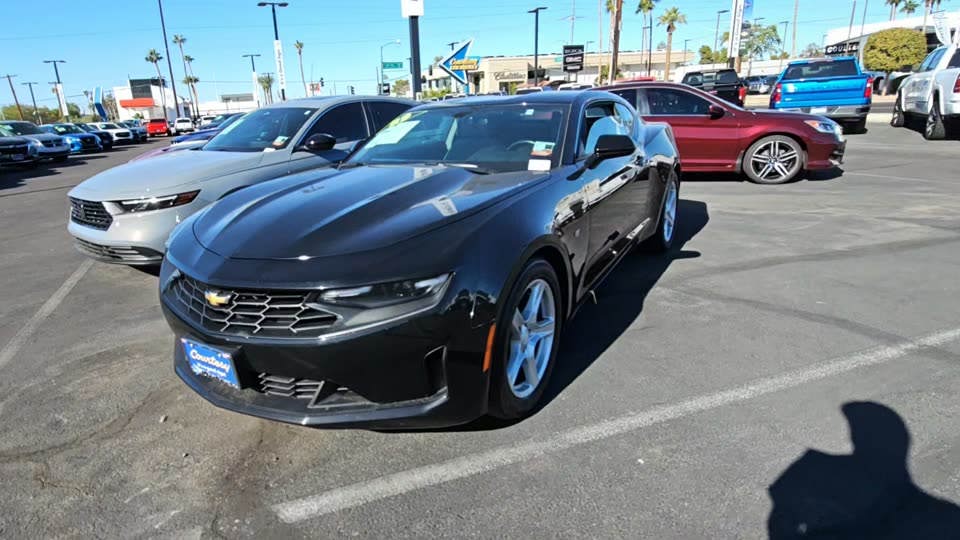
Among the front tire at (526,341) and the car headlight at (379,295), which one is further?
the front tire at (526,341)

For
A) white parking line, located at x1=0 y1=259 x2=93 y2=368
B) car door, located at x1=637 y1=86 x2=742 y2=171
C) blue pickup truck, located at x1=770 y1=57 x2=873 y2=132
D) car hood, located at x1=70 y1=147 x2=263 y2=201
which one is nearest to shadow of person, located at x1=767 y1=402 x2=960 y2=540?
white parking line, located at x1=0 y1=259 x2=93 y2=368

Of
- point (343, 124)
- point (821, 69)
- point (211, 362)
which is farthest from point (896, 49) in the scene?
point (211, 362)

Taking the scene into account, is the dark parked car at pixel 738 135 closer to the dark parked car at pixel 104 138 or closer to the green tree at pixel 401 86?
the dark parked car at pixel 104 138

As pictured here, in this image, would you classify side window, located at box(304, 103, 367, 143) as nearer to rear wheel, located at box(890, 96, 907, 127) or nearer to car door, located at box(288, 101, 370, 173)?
car door, located at box(288, 101, 370, 173)

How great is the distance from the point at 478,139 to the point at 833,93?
48.3 ft

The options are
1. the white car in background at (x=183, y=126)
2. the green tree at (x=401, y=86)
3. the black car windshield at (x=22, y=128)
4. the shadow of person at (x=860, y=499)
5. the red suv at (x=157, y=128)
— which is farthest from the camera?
the green tree at (x=401, y=86)

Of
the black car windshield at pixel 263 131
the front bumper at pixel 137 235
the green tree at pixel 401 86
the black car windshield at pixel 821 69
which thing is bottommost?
the front bumper at pixel 137 235

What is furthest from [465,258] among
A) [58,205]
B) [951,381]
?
[58,205]

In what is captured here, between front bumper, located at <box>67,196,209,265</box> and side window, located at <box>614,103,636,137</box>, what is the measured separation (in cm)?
371

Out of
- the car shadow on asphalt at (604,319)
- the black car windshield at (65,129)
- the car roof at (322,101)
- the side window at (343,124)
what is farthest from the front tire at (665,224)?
the black car windshield at (65,129)

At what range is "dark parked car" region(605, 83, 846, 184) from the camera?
8.88m

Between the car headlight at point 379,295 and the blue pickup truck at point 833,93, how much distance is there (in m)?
14.9

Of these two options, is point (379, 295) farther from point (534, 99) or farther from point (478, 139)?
point (534, 99)

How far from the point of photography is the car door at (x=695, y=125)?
30.0ft
